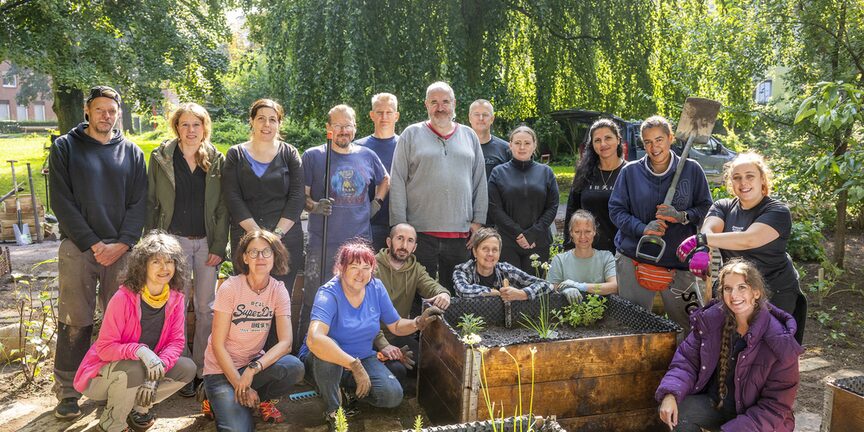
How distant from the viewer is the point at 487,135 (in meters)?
5.14

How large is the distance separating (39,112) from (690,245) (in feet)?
196

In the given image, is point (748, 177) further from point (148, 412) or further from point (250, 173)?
point (148, 412)

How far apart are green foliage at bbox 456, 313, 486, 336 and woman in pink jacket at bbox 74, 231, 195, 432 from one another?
1.46m

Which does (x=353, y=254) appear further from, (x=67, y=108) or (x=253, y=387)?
(x=67, y=108)

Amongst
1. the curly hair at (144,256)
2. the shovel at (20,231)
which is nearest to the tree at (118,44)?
the shovel at (20,231)

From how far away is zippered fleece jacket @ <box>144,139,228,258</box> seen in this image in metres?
3.87

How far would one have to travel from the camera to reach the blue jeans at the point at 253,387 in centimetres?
323

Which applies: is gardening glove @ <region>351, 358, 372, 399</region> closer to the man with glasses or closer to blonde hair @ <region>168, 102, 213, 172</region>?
the man with glasses

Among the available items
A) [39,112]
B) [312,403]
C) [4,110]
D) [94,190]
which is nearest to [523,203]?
[312,403]

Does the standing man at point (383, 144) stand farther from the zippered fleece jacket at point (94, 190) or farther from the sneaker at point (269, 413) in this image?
the zippered fleece jacket at point (94, 190)

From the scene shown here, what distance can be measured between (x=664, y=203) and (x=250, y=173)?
7.96 feet

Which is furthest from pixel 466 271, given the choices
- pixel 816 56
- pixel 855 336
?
pixel 816 56

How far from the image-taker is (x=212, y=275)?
4.00 meters

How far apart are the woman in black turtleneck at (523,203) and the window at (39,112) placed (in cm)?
5683
